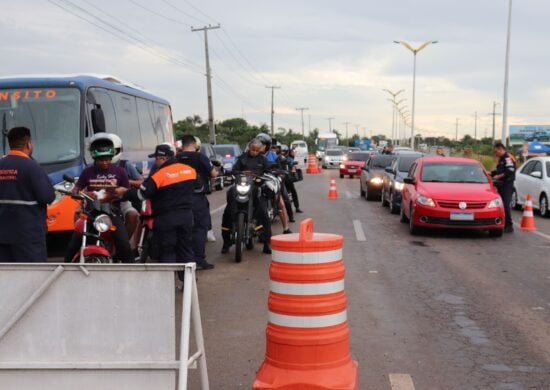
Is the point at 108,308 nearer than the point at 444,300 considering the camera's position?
Yes

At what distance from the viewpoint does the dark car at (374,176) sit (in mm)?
21531

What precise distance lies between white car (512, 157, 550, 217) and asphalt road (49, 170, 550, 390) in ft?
16.1

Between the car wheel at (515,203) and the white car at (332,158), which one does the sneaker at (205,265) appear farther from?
the white car at (332,158)

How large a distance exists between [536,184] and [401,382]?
13922mm

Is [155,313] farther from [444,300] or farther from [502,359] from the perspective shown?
[444,300]

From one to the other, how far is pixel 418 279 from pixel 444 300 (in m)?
1.21

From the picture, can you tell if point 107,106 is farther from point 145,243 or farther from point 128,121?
point 145,243

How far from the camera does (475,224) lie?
1255 centimetres

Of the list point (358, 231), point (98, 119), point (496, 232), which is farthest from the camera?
point (358, 231)

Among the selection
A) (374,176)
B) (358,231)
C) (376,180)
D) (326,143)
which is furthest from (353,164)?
(326,143)

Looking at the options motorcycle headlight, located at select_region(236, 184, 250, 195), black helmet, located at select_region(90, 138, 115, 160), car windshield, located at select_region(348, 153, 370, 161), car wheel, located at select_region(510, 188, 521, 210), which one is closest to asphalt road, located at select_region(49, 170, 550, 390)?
motorcycle headlight, located at select_region(236, 184, 250, 195)

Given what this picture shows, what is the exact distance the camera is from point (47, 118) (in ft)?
34.9

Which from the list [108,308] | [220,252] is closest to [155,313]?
[108,308]

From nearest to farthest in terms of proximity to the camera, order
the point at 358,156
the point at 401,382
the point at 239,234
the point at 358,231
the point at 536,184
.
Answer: the point at 401,382, the point at 239,234, the point at 358,231, the point at 536,184, the point at 358,156
